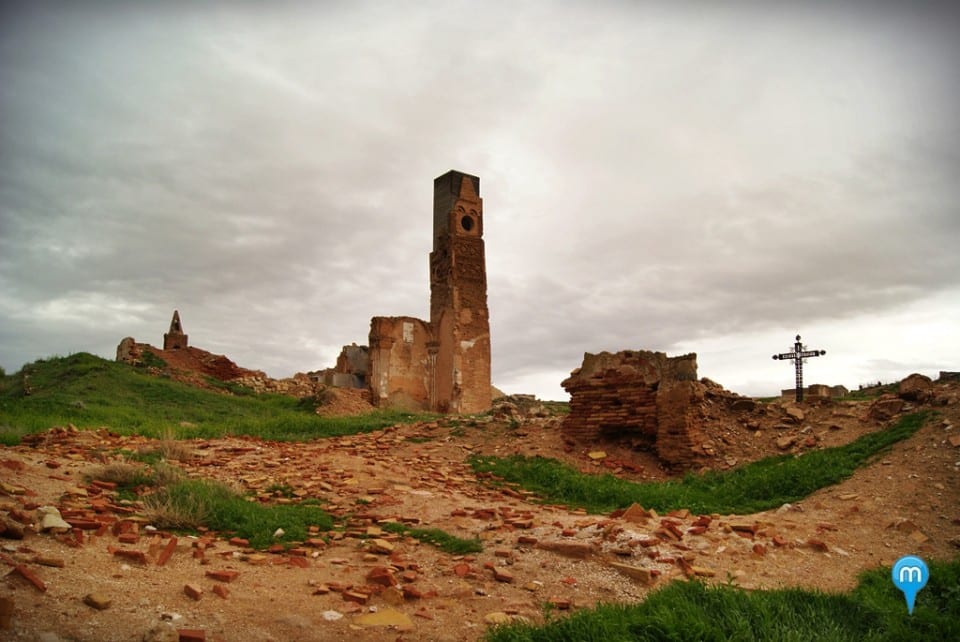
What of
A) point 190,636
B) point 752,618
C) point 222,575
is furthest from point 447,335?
point 190,636

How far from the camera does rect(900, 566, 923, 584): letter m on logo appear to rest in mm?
3863

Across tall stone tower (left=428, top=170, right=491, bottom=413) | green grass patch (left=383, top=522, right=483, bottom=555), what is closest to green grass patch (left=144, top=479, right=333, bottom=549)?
green grass patch (left=383, top=522, right=483, bottom=555)

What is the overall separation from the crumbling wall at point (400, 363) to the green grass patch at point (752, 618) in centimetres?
1838

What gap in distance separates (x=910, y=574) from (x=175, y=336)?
106 feet

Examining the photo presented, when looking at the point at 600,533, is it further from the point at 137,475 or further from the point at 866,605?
the point at 137,475

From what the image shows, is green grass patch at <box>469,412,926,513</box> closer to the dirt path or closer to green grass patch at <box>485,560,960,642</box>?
the dirt path

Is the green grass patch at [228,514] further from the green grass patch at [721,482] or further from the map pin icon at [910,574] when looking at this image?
the map pin icon at [910,574]

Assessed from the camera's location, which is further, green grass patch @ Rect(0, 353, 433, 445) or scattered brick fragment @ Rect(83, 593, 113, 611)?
green grass patch @ Rect(0, 353, 433, 445)

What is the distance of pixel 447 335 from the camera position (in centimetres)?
2283

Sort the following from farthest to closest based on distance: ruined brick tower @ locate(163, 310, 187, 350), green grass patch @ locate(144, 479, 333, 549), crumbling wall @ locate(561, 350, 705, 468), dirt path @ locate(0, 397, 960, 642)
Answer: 1. ruined brick tower @ locate(163, 310, 187, 350)
2. crumbling wall @ locate(561, 350, 705, 468)
3. green grass patch @ locate(144, 479, 333, 549)
4. dirt path @ locate(0, 397, 960, 642)

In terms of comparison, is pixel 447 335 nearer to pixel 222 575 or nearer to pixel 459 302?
pixel 459 302

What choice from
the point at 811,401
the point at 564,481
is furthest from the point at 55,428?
the point at 811,401

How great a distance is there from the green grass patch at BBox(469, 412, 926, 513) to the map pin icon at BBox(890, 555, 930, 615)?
398 centimetres

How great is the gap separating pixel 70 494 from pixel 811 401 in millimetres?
11732
